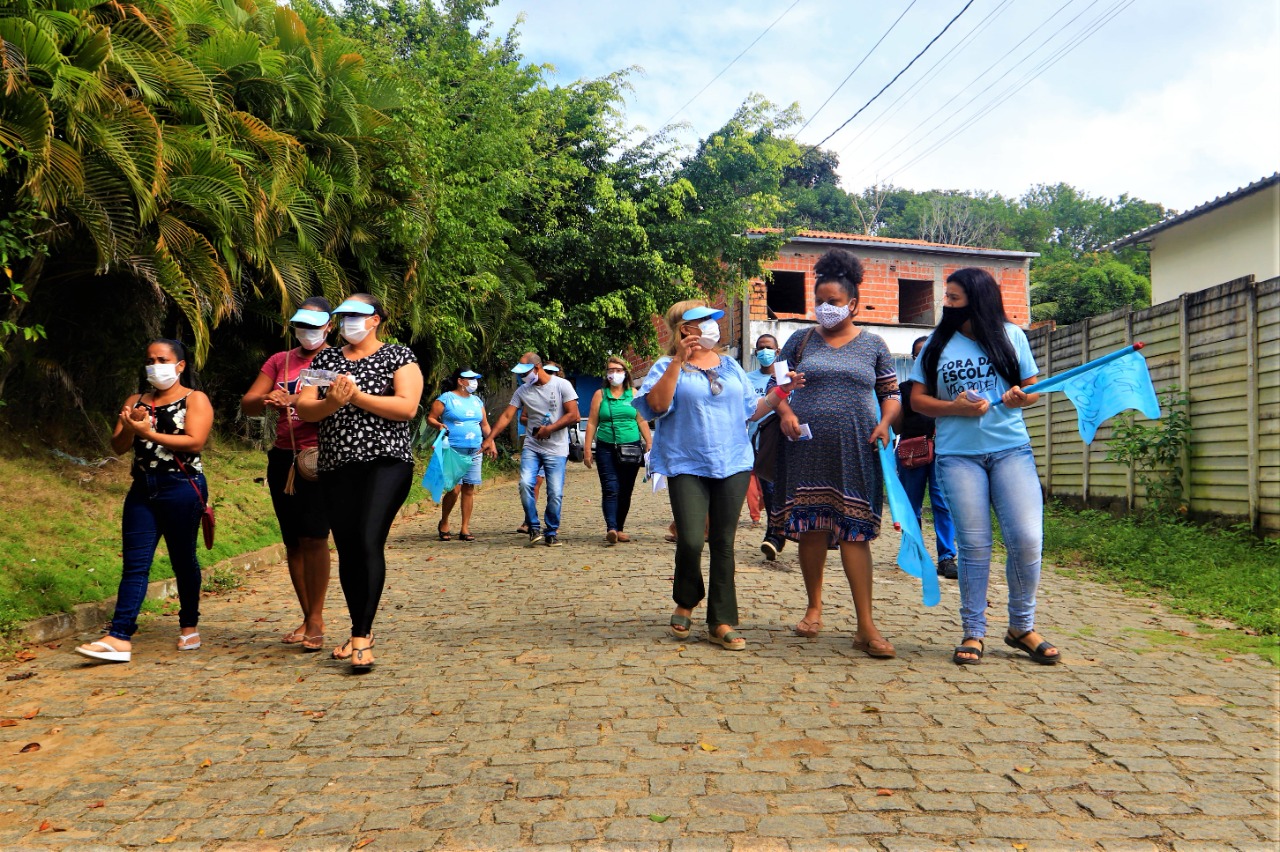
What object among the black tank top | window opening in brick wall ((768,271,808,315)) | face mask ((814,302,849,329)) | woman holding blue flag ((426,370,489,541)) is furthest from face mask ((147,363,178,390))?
window opening in brick wall ((768,271,808,315))

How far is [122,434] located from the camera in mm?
5941

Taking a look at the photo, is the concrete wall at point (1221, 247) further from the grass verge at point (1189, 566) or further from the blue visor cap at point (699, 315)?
the blue visor cap at point (699, 315)

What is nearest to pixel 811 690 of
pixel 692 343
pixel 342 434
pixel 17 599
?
pixel 692 343

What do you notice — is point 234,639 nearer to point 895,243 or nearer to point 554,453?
point 554,453

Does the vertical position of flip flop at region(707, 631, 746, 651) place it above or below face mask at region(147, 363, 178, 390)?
below

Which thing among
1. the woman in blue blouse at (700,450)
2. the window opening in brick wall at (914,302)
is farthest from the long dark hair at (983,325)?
the window opening in brick wall at (914,302)

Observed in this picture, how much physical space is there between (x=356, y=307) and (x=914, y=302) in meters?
27.4

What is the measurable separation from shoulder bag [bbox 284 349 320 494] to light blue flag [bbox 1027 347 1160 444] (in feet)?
13.2

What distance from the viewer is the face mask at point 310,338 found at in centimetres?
590

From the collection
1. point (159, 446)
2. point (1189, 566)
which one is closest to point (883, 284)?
point (1189, 566)

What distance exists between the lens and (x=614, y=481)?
1070 centimetres

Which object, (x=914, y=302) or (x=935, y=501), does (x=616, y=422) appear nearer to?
(x=935, y=501)

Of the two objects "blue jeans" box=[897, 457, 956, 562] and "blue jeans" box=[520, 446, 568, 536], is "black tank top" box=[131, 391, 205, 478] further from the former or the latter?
"blue jeans" box=[897, 457, 956, 562]

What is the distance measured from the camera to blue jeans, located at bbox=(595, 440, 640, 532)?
1054 cm
